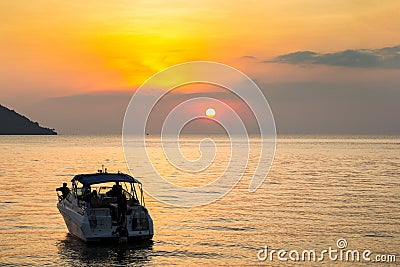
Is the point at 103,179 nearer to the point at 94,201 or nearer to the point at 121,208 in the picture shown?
the point at 94,201

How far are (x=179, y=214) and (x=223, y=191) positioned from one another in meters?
16.0

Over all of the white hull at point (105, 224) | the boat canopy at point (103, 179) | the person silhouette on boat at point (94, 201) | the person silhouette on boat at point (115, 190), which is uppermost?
the boat canopy at point (103, 179)

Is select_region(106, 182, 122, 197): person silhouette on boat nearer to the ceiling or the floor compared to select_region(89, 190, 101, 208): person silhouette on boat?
nearer to the ceiling

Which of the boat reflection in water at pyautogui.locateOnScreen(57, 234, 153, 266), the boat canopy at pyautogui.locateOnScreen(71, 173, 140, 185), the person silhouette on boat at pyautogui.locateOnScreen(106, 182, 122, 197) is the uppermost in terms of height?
the boat canopy at pyautogui.locateOnScreen(71, 173, 140, 185)

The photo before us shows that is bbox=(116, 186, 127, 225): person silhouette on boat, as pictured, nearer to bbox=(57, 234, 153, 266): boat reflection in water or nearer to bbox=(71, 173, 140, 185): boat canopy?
bbox=(57, 234, 153, 266): boat reflection in water

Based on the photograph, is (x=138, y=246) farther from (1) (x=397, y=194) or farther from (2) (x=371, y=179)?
(2) (x=371, y=179)

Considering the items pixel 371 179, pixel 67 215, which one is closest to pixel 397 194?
pixel 371 179

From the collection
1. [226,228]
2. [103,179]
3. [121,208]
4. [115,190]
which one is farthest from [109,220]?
[226,228]

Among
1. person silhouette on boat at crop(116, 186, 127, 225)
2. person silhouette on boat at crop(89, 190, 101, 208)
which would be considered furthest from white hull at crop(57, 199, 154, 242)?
person silhouette on boat at crop(89, 190, 101, 208)

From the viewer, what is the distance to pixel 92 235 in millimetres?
28578

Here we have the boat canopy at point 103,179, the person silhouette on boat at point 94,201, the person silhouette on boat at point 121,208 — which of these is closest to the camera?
the person silhouette on boat at point 121,208

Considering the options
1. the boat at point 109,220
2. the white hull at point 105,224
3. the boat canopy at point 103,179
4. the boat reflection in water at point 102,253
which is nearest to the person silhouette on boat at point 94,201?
the boat at point 109,220

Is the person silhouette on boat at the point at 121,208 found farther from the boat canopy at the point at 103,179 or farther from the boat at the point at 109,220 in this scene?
the boat canopy at the point at 103,179

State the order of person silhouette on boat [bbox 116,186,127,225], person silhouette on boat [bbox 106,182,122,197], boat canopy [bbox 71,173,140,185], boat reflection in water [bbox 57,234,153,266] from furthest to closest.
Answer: boat canopy [bbox 71,173,140,185] < person silhouette on boat [bbox 106,182,122,197] < person silhouette on boat [bbox 116,186,127,225] < boat reflection in water [bbox 57,234,153,266]
